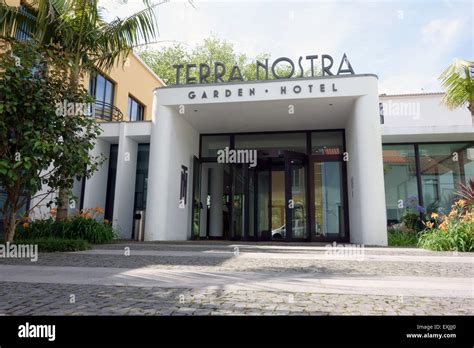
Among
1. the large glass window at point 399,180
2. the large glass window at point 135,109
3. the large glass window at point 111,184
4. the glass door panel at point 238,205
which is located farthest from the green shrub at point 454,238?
the large glass window at point 135,109

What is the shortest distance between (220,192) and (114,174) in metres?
4.08

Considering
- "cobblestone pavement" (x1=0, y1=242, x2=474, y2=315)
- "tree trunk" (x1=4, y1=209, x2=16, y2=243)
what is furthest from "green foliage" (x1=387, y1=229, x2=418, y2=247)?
"tree trunk" (x1=4, y1=209, x2=16, y2=243)

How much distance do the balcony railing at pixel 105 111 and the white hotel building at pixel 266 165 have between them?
2.73 m

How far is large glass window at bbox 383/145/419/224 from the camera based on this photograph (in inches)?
470

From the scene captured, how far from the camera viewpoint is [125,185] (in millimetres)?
11430

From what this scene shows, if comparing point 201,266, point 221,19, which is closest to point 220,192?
point 221,19

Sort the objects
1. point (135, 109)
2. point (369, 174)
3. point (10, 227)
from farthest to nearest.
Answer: point (135, 109) → point (369, 174) → point (10, 227)

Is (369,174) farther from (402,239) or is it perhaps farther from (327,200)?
(327,200)

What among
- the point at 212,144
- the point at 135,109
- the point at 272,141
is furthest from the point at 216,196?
the point at 135,109

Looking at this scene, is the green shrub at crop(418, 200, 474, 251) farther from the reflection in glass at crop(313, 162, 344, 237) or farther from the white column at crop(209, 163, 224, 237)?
the white column at crop(209, 163, 224, 237)

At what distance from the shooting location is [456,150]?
12250 mm

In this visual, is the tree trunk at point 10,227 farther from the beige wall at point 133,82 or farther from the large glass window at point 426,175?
the large glass window at point 426,175

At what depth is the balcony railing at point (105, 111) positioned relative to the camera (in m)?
14.4

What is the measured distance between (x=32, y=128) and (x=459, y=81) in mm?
11249
